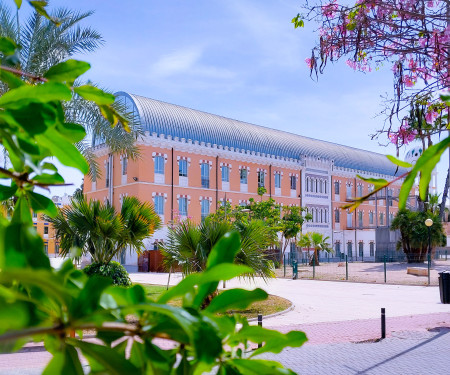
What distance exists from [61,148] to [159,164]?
35802 millimetres

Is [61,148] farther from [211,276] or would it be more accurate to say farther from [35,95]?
[211,276]

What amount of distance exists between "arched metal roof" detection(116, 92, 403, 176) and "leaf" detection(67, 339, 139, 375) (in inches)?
1207

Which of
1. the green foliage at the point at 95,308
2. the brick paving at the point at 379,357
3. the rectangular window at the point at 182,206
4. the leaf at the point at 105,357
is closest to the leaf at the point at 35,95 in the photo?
the green foliage at the point at 95,308

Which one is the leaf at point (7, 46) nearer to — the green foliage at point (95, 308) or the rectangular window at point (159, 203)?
the green foliage at point (95, 308)

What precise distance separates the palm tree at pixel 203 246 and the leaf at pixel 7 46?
11.9m

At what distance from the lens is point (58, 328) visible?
0.59m

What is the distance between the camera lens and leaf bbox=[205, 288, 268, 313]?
706 mm

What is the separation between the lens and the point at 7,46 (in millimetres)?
976

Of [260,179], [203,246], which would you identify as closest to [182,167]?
[260,179]

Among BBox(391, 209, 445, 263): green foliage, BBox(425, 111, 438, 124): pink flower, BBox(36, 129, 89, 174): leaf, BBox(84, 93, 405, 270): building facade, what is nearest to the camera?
BBox(36, 129, 89, 174): leaf

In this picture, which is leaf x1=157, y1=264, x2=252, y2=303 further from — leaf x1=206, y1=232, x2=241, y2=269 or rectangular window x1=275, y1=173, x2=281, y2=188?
rectangular window x1=275, y1=173, x2=281, y2=188

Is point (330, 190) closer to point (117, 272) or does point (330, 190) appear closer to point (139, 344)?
point (117, 272)

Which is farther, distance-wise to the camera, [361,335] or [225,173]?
[225,173]

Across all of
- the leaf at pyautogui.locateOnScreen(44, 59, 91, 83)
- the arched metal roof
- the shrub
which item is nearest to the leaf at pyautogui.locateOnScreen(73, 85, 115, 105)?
the leaf at pyautogui.locateOnScreen(44, 59, 91, 83)
